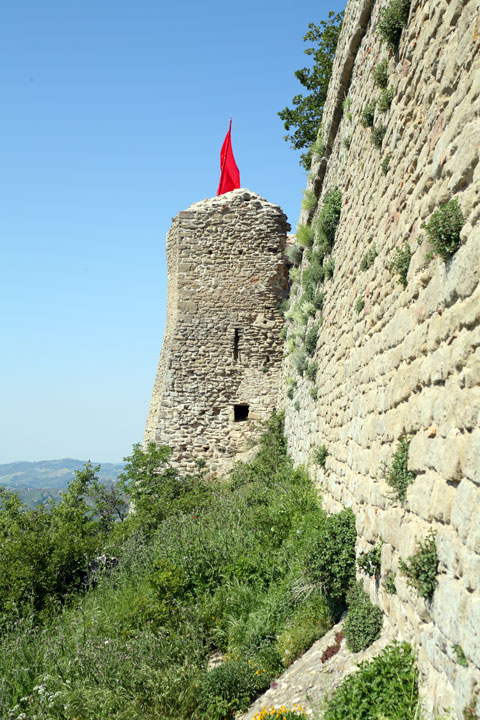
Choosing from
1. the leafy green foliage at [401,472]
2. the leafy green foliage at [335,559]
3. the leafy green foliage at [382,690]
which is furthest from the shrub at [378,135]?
the leafy green foliage at [382,690]

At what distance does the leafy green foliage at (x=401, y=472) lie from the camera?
12.3ft

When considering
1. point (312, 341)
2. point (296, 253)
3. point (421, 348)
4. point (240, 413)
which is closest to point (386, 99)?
point (421, 348)

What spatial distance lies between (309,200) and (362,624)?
771 centimetres

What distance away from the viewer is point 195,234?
14.6 m

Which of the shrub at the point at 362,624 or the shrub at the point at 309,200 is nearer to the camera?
the shrub at the point at 362,624

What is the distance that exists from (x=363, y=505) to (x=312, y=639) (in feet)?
4.25

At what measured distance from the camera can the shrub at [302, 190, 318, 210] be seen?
10109 mm

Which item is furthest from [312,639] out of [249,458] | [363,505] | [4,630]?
[249,458]

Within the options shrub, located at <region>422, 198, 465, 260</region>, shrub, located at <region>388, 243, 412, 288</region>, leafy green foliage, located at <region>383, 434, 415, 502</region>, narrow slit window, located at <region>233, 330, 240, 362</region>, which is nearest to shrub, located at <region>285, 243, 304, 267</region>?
narrow slit window, located at <region>233, 330, 240, 362</region>

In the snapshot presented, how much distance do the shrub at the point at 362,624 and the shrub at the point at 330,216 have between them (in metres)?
4.89

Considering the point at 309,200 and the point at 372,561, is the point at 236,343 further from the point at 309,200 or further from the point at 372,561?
the point at 372,561

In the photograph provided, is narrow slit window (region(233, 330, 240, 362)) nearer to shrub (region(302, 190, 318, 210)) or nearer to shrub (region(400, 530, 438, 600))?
shrub (region(302, 190, 318, 210))

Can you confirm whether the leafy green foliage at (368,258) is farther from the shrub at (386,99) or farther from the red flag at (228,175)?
the red flag at (228,175)

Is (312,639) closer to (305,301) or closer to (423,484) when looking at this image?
(423,484)
